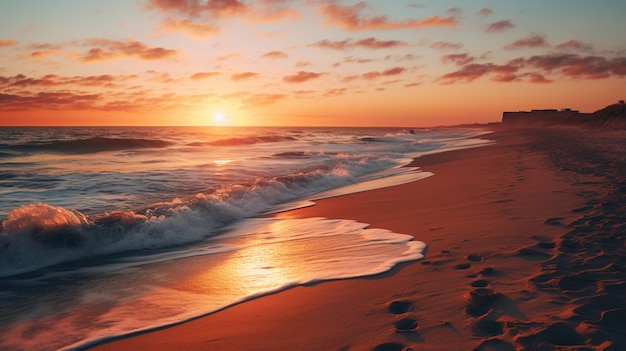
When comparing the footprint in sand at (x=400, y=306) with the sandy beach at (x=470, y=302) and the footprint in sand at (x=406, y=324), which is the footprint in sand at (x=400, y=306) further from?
the footprint in sand at (x=406, y=324)

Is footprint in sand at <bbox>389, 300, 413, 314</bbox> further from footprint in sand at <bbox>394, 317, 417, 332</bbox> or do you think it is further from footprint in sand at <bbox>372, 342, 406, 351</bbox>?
footprint in sand at <bbox>372, 342, 406, 351</bbox>

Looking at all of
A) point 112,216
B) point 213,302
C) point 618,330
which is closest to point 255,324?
point 213,302

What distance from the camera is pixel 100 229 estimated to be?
23.4ft

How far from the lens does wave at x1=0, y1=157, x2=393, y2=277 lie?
249 inches

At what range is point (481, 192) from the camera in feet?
31.2

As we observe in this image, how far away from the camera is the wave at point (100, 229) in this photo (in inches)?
249

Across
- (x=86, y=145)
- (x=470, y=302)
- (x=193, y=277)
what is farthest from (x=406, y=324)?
(x=86, y=145)

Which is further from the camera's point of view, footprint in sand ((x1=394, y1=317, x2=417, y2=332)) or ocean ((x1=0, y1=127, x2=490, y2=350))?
ocean ((x1=0, y1=127, x2=490, y2=350))

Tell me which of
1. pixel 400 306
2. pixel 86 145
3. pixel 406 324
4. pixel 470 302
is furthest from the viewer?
pixel 86 145

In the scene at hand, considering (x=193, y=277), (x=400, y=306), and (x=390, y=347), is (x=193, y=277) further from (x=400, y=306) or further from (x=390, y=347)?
(x=390, y=347)

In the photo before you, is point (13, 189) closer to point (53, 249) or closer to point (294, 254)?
point (53, 249)

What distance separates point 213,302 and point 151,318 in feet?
1.94

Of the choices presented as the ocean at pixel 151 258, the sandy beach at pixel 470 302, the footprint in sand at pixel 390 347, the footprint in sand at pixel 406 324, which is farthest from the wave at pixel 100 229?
the footprint in sand at pixel 390 347

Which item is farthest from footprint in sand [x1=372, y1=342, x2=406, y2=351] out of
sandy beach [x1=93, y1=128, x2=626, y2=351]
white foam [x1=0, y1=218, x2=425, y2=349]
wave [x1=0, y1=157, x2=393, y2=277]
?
wave [x1=0, y1=157, x2=393, y2=277]
